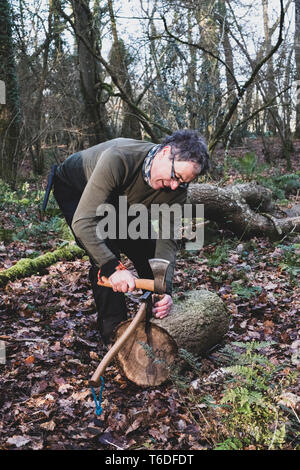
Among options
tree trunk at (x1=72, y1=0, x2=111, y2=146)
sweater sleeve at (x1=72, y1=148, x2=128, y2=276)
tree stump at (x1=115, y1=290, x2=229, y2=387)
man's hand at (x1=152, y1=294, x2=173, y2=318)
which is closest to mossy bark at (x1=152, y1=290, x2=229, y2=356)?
tree stump at (x1=115, y1=290, x2=229, y2=387)

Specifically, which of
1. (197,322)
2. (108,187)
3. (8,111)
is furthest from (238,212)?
(8,111)

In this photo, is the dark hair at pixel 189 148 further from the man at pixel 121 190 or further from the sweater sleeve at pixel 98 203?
the sweater sleeve at pixel 98 203

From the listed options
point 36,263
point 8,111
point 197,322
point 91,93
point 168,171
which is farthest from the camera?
point 91,93

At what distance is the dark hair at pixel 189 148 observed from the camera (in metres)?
2.80

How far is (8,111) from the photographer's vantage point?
31.1ft

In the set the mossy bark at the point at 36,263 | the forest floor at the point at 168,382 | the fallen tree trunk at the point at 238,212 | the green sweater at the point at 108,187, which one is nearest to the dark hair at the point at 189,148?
the green sweater at the point at 108,187

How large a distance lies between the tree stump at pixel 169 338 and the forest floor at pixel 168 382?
122 mm

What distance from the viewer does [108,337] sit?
3.53 metres

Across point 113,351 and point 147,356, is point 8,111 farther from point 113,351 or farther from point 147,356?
point 113,351

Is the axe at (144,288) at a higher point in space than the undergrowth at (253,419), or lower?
higher

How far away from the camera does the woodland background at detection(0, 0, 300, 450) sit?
2.68 metres

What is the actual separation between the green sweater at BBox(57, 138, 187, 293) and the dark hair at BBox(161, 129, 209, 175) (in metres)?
0.33

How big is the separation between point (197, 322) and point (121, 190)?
1.45 m
